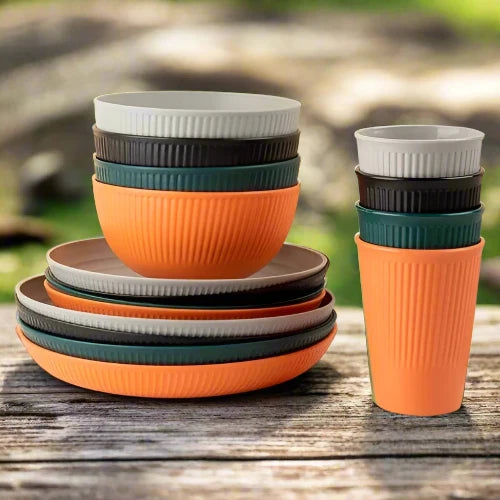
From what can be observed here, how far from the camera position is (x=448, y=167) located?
0.98m

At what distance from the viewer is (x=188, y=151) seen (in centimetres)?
107

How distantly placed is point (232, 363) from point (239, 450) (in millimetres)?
148

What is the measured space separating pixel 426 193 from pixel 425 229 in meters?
0.04

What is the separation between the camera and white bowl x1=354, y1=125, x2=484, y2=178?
0.97 meters

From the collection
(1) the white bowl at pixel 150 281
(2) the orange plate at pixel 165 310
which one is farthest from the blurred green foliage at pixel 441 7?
(2) the orange plate at pixel 165 310

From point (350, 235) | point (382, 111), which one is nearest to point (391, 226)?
point (350, 235)

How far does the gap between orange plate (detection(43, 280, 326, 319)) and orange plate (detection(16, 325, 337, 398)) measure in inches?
2.3

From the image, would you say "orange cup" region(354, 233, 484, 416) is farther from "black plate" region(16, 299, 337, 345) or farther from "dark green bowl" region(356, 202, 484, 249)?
"black plate" region(16, 299, 337, 345)

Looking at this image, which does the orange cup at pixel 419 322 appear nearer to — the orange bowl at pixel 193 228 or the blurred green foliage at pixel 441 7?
the orange bowl at pixel 193 228

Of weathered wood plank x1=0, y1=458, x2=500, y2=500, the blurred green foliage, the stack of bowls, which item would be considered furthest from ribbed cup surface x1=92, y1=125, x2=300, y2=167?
the blurred green foliage

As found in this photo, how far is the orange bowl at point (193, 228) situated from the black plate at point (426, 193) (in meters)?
0.18

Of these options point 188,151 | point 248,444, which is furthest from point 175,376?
point 188,151

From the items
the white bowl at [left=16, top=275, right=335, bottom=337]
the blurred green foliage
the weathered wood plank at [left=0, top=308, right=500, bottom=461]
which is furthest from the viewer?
the blurred green foliage

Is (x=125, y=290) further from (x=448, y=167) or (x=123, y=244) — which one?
(x=448, y=167)
